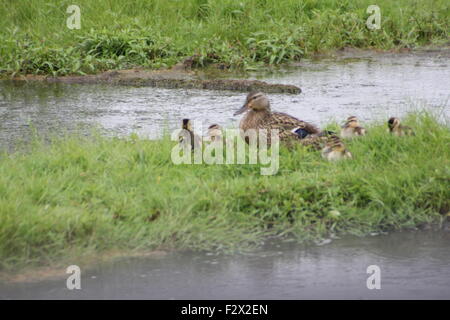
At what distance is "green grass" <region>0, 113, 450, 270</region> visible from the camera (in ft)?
18.5

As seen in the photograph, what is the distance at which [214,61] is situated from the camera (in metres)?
11.9

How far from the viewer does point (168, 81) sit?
11.0m

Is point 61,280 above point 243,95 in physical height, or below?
below

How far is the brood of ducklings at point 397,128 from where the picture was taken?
718 cm

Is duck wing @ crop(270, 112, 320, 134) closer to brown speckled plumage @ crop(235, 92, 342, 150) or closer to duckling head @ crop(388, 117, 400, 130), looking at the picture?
brown speckled plumage @ crop(235, 92, 342, 150)

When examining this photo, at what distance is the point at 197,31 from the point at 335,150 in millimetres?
6217

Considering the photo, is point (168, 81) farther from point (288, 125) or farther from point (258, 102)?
point (288, 125)

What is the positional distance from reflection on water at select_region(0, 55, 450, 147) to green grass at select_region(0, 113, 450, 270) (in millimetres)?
1440

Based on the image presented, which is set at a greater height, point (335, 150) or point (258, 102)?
point (258, 102)

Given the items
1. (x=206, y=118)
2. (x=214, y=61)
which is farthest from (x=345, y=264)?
(x=214, y=61)

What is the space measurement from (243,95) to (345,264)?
5.07m

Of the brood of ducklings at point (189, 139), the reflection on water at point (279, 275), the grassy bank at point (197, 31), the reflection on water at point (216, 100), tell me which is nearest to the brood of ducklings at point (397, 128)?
the reflection on water at point (216, 100)

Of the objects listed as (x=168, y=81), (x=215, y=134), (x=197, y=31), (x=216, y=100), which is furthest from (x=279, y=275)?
(x=197, y=31)

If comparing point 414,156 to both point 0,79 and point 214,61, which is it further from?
point 0,79
